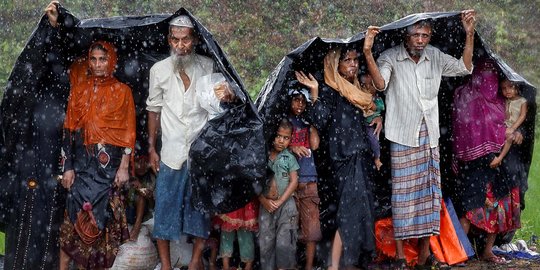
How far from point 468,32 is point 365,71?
0.93 metres

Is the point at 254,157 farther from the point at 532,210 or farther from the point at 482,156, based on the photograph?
the point at 532,210

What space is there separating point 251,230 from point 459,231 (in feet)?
6.59

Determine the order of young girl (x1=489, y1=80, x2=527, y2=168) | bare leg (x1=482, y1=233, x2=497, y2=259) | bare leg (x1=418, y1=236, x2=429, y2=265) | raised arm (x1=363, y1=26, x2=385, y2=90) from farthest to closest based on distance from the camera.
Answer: bare leg (x1=482, y1=233, x2=497, y2=259)
young girl (x1=489, y1=80, x2=527, y2=168)
bare leg (x1=418, y1=236, x2=429, y2=265)
raised arm (x1=363, y1=26, x2=385, y2=90)

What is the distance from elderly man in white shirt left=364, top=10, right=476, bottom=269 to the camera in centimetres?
672

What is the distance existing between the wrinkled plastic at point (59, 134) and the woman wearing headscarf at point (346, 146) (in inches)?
29.2

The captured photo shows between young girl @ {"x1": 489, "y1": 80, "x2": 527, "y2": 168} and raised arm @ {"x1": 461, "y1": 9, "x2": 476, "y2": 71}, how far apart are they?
0.55 m

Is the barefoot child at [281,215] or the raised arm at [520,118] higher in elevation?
the raised arm at [520,118]

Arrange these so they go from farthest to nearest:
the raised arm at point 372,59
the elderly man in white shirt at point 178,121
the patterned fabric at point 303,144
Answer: the patterned fabric at point 303,144 < the raised arm at point 372,59 < the elderly man in white shirt at point 178,121

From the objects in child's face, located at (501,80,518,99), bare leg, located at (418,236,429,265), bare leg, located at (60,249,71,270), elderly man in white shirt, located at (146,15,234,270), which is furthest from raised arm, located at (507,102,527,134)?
bare leg, located at (60,249,71,270)

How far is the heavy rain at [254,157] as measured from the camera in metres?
6.21

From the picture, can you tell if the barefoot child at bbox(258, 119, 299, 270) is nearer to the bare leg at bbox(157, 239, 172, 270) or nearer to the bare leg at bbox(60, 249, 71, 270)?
the bare leg at bbox(157, 239, 172, 270)

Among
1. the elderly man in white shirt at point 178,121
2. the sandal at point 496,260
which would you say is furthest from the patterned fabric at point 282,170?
the sandal at point 496,260

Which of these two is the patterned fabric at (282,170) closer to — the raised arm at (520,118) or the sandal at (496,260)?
the raised arm at (520,118)

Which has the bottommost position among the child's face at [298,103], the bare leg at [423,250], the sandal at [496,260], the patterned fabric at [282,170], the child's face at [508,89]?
the sandal at [496,260]
